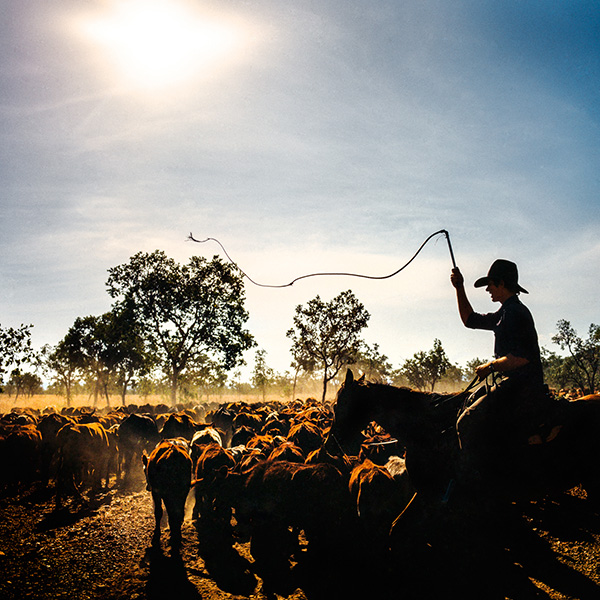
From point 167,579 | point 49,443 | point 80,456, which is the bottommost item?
point 167,579

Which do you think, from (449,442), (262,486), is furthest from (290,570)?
(449,442)

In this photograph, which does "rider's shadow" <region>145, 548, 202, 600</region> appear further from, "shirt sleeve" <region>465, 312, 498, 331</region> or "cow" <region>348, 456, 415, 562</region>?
"shirt sleeve" <region>465, 312, 498, 331</region>

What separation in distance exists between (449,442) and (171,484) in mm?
5766

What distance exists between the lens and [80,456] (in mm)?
10898

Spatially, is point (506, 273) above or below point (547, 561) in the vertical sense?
above

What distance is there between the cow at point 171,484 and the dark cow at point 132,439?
6.50 m

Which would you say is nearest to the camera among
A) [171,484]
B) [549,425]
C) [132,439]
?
[549,425]

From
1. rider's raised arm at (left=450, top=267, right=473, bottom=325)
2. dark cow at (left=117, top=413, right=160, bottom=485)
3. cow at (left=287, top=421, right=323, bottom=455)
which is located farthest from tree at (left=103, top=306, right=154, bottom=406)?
rider's raised arm at (left=450, top=267, right=473, bottom=325)

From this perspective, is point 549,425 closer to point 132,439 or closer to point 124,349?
point 132,439

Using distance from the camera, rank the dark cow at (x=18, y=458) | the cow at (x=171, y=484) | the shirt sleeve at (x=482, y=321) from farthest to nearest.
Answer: the dark cow at (x=18, y=458), the cow at (x=171, y=484), the shirt sleeve at (x=482, y=321)

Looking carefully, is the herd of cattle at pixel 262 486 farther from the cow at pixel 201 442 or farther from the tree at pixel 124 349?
the tree at pixel 124 349

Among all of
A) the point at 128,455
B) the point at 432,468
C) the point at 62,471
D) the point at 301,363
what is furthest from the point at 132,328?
the point at 432,468

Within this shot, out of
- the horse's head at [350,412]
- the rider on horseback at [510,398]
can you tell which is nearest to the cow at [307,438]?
A: the horse's head at [350,412]

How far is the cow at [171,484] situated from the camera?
23.6ft
